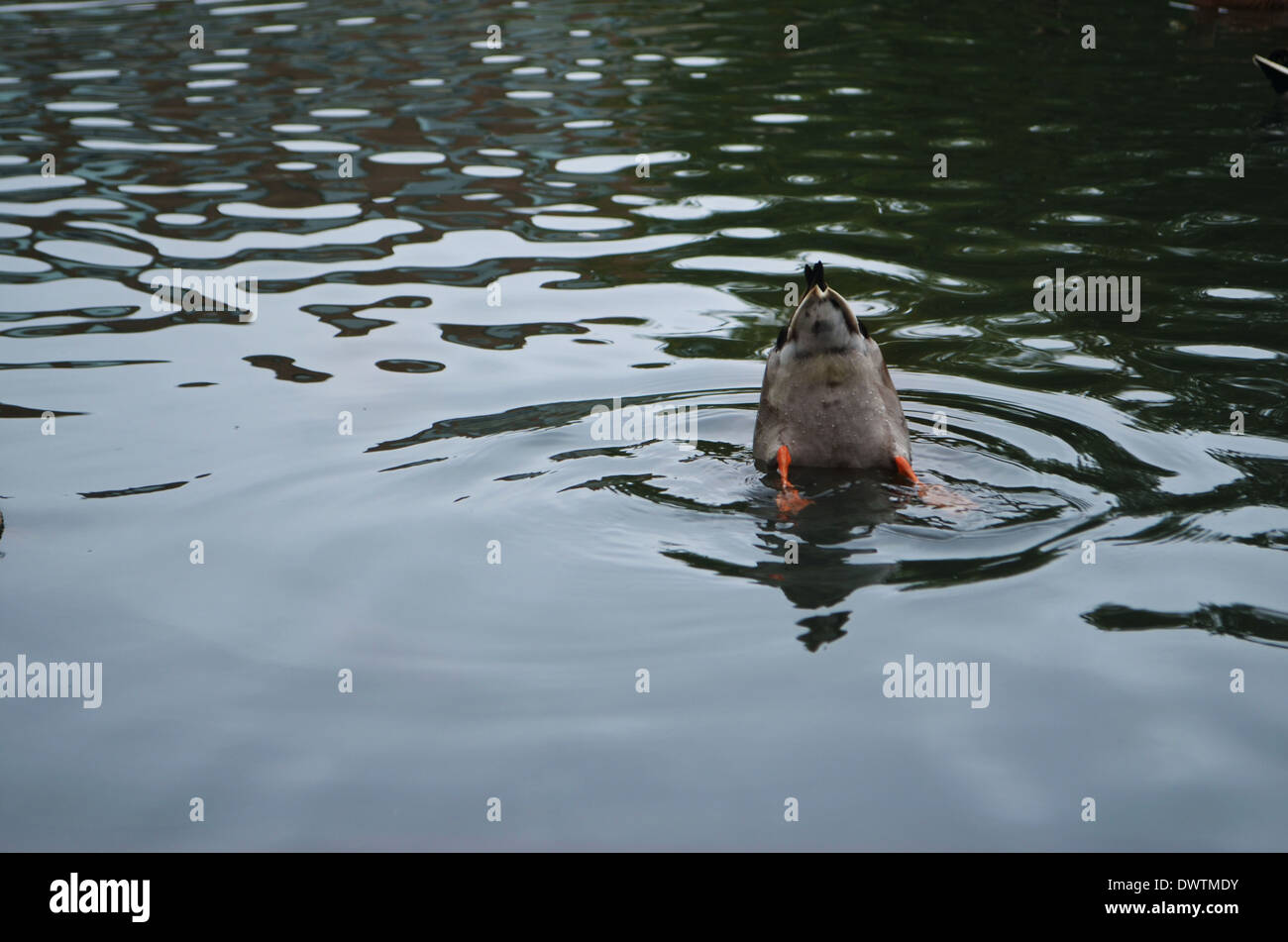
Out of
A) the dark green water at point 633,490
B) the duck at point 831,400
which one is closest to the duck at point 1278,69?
the dark green water at point 633,490

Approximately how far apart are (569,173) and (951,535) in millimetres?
7634

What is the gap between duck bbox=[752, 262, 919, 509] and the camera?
6008 millimetres

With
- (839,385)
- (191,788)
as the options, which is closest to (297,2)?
(839,385)

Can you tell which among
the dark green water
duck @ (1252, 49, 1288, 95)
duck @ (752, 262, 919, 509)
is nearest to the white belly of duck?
duck @ (752, 262, 919, 509)

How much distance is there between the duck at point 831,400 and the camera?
237 inches

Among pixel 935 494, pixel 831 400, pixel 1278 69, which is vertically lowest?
pixel 935 494

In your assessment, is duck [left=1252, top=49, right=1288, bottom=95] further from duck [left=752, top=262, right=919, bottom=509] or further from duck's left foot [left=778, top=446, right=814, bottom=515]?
duck's left foot [left=778, top=446, right=814, bottom=515]

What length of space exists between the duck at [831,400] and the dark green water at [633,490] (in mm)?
199

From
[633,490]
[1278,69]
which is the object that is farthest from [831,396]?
[1278,69]

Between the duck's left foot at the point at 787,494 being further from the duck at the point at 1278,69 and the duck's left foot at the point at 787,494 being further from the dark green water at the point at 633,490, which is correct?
the duck at the point at 1278,69

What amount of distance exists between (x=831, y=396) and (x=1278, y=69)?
30.5 ft

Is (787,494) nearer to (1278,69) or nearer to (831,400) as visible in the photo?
(831,400)

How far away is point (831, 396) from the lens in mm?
6070

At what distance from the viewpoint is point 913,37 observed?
1772cm
